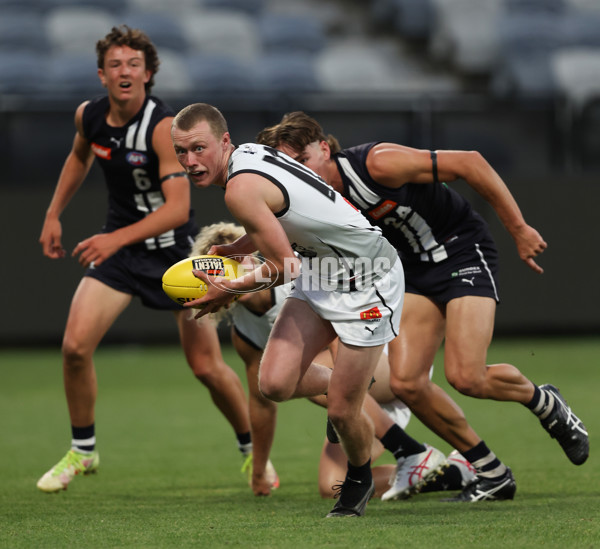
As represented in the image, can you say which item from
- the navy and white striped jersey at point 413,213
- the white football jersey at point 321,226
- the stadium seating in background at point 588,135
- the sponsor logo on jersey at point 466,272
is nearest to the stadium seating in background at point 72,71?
the stadium seating in background at point 588,135

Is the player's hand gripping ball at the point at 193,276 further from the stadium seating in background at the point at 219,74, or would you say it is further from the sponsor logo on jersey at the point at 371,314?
the stadium seating in background at the point at 219,74

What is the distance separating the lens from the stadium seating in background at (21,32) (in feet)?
51.6

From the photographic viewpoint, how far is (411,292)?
547 centimetres

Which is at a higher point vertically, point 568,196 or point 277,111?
point 277,111

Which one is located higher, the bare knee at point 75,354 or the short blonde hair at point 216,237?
the short blonde hair at point 216,237

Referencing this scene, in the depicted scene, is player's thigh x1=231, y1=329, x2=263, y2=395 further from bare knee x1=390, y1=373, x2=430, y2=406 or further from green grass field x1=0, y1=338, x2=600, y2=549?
bare knee x1=390, y1=373, x2=430, y2=406

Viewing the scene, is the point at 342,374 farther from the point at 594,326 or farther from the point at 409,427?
the point at 594,326

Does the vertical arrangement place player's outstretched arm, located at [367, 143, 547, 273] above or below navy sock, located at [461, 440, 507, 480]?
above

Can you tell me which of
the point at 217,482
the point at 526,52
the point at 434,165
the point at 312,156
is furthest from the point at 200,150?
the point at 526,52

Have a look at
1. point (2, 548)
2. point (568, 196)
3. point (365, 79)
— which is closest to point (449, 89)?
point (365, 79)

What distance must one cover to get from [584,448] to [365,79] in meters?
11.8

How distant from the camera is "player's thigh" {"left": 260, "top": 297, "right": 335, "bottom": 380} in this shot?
179 inches

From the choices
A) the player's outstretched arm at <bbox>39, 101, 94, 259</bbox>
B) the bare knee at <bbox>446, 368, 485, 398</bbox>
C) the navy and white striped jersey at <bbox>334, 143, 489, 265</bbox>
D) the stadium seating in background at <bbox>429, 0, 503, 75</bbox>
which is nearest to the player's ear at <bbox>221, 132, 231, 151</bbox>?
the navy and white striped jersey at <bbox>334, 143, 489, 265</bbox>

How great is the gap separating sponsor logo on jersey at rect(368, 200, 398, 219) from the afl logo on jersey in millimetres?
1522
